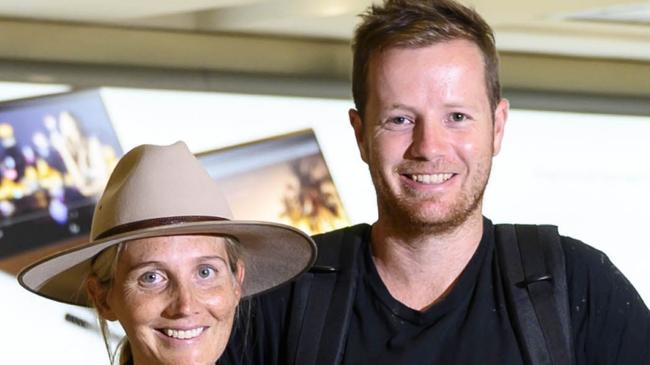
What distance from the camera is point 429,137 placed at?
195 centimetres

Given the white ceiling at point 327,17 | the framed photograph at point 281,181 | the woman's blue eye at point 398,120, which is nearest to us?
the woman's blue eye at point 398,120

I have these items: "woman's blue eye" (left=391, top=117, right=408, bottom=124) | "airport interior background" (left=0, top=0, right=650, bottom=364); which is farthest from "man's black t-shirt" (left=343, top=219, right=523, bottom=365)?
"airport interior background" (left=0, top=0, right=650, bottom=364)

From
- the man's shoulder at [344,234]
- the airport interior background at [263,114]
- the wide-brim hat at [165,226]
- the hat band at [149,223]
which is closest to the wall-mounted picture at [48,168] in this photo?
the airport interior background at [263,114]

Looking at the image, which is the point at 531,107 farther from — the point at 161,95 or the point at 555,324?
the point at 555,324

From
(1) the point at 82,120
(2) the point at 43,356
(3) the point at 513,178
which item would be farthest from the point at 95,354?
(3) the point at 513,178

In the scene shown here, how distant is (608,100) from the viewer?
5812 millimetres

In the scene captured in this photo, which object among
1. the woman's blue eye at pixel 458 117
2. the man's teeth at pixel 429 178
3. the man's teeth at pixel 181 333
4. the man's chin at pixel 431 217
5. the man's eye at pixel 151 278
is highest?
the woman's blue eye at pixel 458 117

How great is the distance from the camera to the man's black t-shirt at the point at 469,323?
1924 mm

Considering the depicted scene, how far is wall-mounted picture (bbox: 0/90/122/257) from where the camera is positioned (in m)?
4.54

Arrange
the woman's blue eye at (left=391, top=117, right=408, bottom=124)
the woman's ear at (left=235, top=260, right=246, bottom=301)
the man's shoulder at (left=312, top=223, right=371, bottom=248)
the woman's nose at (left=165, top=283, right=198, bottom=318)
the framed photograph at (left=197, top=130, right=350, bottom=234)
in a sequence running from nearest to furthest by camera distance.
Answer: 1. the woman's nose at (left=165, top=283, right=198, bottom=318)
2. the woman's ear at (left=235, top=260, right=246, bottom=301)
3. the woman's blue eye at (left=391, top=117, right=408, bottom=124)
4. the man's shoulder at (left=312, top=223, right=371, bottom=248)
5. the framed photograph at (left=197, top=130, right=350, bottom=234)

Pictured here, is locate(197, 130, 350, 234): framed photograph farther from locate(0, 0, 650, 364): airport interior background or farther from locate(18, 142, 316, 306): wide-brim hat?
locate(18, 142, 316, 306): wide-brim hat

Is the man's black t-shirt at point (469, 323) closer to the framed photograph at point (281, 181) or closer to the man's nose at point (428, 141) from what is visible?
the man's nose at point (428, 141)

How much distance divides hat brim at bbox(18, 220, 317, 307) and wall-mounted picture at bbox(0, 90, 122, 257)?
103 inches

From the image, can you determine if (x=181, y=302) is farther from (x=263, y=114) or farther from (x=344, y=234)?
(x=263, y=114)
